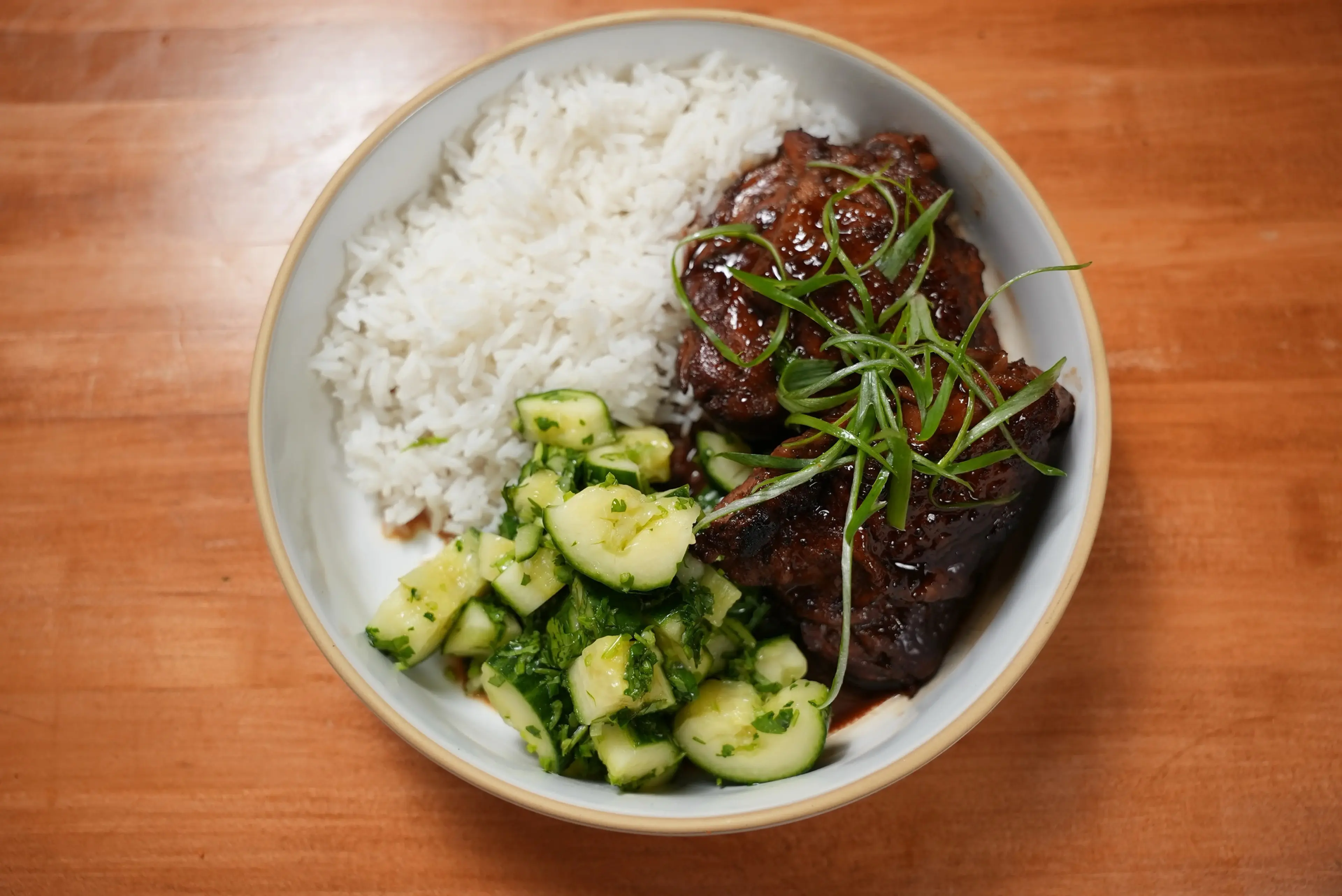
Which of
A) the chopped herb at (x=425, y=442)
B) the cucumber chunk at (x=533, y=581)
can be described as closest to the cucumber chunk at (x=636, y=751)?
the cucumber chunk at (x=533, y=581)

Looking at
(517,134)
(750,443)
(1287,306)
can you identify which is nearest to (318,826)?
(750,443)

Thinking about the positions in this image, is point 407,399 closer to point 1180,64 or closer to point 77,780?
point 77,780

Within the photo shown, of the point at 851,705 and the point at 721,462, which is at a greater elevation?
the point at 721,462

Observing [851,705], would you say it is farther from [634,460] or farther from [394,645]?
[394,645]

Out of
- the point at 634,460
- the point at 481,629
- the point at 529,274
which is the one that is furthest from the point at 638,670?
the point at 529,274

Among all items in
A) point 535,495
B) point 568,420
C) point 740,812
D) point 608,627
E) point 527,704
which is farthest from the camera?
point 568,420

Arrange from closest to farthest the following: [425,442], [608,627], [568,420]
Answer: [608,627] < [568,420] < [425,442]
